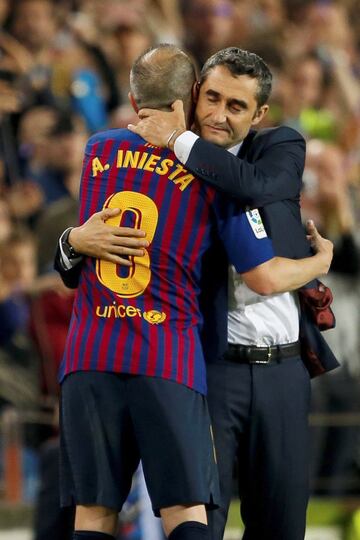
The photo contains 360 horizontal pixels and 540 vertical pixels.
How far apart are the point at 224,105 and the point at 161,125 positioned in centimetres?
22

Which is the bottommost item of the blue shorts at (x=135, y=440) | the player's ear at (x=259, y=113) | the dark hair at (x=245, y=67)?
the blue shorts at (x=135, y=440)

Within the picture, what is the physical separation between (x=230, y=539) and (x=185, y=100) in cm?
336

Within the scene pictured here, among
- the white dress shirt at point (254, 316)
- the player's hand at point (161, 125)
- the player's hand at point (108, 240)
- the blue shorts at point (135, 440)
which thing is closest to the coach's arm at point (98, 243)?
the player's hand at point (108, 240)

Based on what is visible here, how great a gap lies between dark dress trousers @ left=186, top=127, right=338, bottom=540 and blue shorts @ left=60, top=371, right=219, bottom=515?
0.25 m

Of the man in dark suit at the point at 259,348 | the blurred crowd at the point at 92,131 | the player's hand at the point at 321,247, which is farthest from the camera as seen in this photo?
the blurred crowd at the point at 92,131

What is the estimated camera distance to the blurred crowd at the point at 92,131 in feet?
22.6

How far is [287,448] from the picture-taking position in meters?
4.32

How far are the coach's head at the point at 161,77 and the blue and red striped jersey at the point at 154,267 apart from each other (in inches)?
5.2

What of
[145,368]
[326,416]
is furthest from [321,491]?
[145,368]

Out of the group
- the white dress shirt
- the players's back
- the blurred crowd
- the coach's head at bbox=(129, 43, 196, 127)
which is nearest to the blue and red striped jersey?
the players's back

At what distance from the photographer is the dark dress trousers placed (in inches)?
165

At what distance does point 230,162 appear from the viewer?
13.0ft

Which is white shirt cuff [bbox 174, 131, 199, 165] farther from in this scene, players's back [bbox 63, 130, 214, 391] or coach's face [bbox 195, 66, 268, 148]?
coach's face [bbox 195, 66, 268, 148]

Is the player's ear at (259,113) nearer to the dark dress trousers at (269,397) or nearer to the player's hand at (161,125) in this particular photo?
the dark dress trousers at (269,397)
